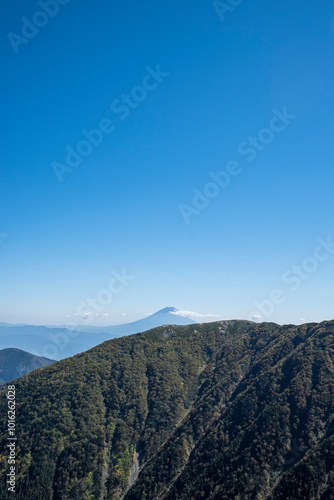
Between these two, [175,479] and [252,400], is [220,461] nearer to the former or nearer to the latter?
[175,479]

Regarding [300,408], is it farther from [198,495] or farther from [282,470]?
[198,495]

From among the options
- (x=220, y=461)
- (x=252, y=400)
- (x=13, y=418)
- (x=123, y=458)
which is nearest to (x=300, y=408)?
(x=252, y=400)

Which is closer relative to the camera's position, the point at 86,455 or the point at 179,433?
the point at 86,455

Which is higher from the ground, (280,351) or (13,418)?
(280,351)

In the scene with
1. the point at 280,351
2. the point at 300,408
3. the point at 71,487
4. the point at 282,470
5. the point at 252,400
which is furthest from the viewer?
the point at 280,351

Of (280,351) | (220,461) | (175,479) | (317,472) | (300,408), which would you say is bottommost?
(175,479)

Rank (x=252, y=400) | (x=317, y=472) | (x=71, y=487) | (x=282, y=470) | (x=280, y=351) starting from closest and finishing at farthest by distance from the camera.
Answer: (x=317, y=472) → (x=282, y=470) → (x=71, y=487) → (x=252, y=400) → (x=280, y=351)

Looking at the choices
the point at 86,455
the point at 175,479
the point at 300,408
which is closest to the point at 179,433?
the point at 175,479
